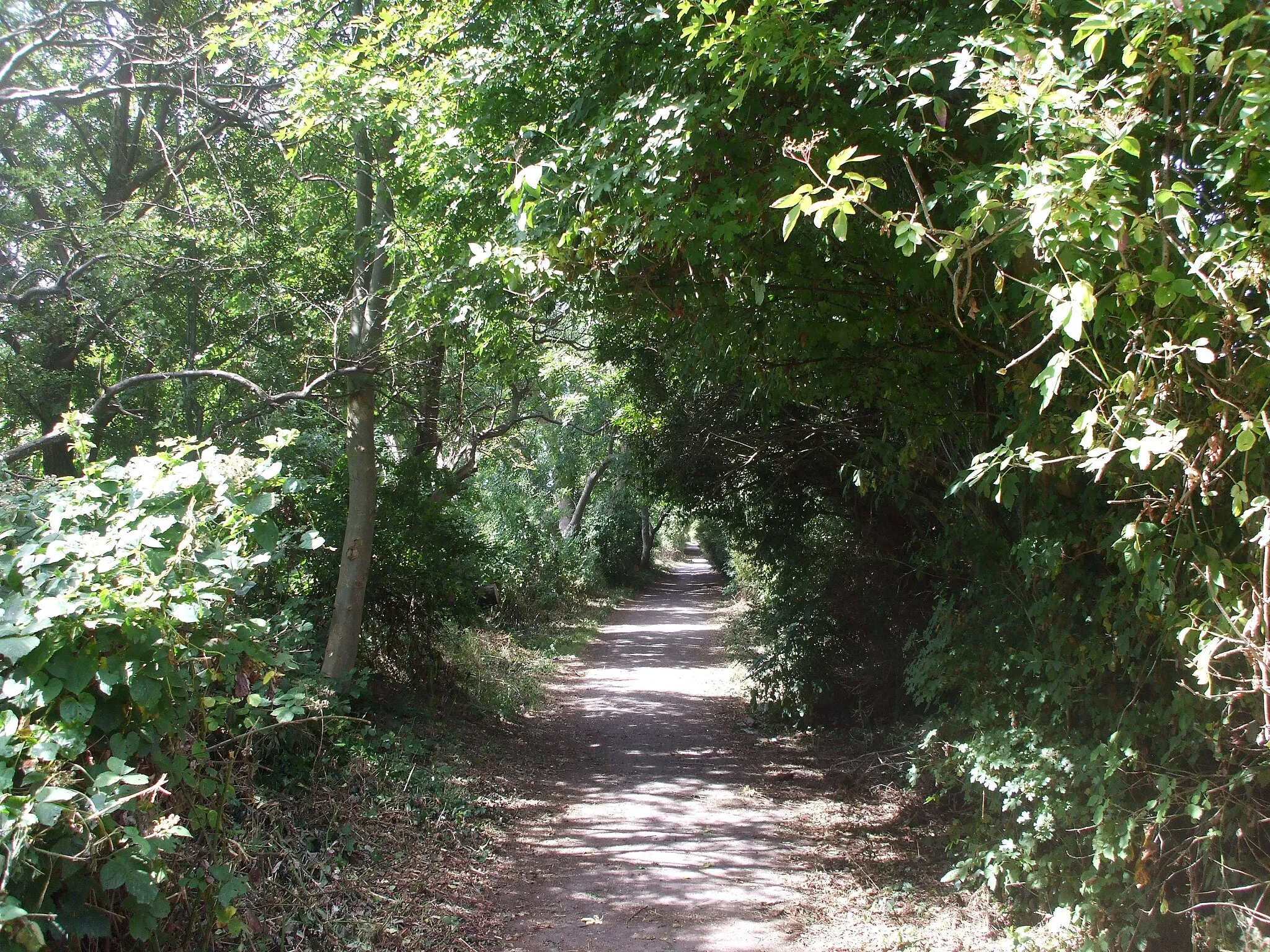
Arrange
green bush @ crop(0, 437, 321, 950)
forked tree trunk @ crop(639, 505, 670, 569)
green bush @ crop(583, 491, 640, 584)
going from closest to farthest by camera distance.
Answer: green bush @ crop(0, 437, 321, 950) → green bush @ crop(583, 491, 640, 584) → forked tree trunk @ crop(639, 505, 670, 569)

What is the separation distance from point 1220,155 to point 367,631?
9.57 meters

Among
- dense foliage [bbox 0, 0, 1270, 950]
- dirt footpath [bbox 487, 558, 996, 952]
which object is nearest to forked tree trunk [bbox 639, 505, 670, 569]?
dirt footpath [bbox 487, 558, 996, 952]

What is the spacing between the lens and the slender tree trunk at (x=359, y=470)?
349 inches

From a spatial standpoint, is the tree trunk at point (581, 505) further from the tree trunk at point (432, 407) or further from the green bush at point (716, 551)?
the tree trunk at point (432, 407)

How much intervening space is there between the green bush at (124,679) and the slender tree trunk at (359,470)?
5.16 metres

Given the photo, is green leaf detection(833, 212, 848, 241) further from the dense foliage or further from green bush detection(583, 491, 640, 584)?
green bush detection(583, 491, 640, 584)

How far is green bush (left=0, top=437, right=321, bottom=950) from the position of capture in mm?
2809

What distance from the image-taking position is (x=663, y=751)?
10734mm

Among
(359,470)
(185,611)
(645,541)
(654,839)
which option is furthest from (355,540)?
(645,541)

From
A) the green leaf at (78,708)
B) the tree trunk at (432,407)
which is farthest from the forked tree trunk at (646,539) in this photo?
the green leaf at (78,708)

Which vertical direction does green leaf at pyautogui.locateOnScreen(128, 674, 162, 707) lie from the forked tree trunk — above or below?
above

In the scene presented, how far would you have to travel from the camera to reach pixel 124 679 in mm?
3104

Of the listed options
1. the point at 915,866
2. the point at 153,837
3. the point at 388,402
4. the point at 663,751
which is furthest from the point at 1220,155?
the point at 663,751

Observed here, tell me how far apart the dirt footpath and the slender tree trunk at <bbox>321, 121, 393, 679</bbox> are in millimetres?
2389
